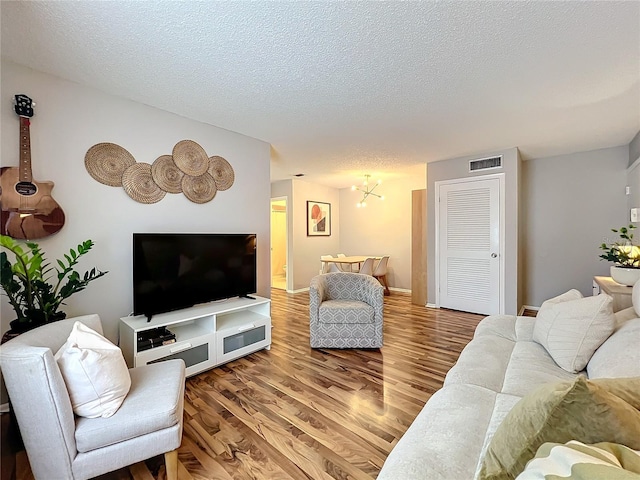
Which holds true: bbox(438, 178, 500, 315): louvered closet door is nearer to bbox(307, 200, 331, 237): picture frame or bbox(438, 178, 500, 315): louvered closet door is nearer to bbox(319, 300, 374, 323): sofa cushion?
bbox(319, 300, 374, 323): sofa cushion

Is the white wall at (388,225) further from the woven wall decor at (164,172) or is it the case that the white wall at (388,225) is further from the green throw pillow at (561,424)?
the green throw pillow at (561,424)

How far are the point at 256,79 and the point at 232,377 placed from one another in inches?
95.9

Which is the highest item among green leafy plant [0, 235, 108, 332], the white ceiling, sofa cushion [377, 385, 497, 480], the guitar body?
A: the white ceiling

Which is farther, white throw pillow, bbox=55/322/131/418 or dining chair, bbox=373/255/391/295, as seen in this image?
dining chair, bbox=373/255/391/295

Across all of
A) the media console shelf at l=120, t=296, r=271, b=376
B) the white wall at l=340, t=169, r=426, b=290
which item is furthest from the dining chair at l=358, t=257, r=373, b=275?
the media console shelf at l=120, t=296, r=271, b=376

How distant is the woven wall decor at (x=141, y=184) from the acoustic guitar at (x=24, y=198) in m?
0.51

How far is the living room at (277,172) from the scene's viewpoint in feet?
7.03

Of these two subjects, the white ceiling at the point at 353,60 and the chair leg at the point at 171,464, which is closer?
the chair leg at the point at 171,464

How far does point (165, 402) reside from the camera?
145 cm

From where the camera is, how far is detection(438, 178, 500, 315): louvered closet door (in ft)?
13.9

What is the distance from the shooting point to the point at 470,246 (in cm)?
445

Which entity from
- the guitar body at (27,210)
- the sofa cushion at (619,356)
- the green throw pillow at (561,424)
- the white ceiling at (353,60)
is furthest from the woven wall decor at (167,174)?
the sofa cushion at (619,356)

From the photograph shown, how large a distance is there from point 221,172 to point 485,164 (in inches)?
143

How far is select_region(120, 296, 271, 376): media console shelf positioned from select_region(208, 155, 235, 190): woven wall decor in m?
1.26
